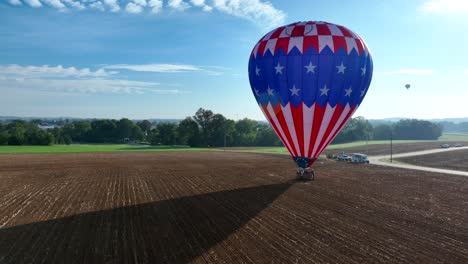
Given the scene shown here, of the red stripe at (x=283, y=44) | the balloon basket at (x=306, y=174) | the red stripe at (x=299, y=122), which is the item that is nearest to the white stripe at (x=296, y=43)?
the red stripe at (x=283, y=44)

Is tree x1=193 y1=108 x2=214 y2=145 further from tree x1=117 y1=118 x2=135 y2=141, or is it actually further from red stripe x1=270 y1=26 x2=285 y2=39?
red stripe x1=270 y1=26 x2=285 y2=39

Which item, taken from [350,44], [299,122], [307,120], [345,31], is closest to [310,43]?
[350,44]

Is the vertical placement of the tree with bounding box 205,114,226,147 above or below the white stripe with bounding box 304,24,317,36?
below

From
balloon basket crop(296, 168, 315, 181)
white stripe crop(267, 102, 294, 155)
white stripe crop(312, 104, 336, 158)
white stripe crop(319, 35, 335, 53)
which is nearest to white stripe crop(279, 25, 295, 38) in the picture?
white stripe crop(319, 35, 335, 53)

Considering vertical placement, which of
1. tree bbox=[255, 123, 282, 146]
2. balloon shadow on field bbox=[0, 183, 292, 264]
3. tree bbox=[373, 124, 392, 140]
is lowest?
balloon shadow on field bbox=[0, 183, 292, 264]

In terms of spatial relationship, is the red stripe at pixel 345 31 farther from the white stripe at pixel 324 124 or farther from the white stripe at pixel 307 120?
the white stripe at pixel 307 120

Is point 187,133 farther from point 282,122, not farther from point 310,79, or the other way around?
point 310,79
